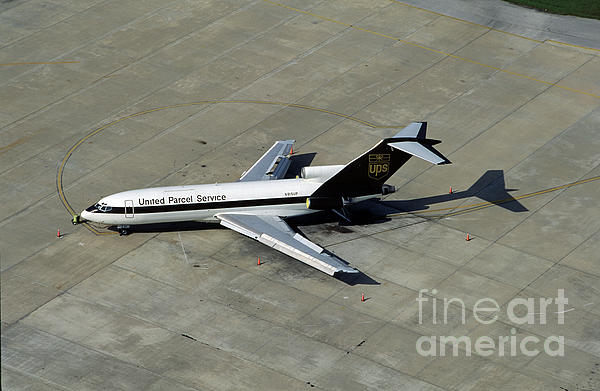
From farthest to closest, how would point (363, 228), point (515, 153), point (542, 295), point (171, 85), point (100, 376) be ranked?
point (171, 85)
point (515, 153)
point (363, 228)
point (542, 295)
point (100, 376)

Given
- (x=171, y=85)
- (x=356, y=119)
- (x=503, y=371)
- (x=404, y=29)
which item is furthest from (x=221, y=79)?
(x=503, y=371)

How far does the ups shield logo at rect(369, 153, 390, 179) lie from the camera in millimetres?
63469

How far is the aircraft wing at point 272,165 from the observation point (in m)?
68.5

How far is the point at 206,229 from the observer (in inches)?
2571

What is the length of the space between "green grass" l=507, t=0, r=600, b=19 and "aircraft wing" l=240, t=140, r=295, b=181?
116 ft

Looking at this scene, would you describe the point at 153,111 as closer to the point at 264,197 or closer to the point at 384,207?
the point at 264,197

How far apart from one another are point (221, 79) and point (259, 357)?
3429cm

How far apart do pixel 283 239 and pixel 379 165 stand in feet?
26.4

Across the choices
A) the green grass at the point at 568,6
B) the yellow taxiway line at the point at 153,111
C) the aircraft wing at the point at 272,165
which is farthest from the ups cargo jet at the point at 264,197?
the green grass at the point at 568,6

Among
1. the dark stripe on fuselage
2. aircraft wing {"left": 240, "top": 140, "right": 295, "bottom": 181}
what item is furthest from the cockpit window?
aircraft wing {"left": 240, "top": 140, "right": 295, "bottom": 181}

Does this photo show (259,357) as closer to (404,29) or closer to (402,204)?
(402,204)

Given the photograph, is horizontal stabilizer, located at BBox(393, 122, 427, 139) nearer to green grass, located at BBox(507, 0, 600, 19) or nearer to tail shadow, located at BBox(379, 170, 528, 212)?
tail shadow, located at BBox(379, 170, 528, 212)

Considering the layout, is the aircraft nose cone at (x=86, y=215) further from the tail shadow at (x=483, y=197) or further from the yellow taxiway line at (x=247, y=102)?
the tail shadow at (x=483, y=197)

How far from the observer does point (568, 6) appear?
94500 millimetres
